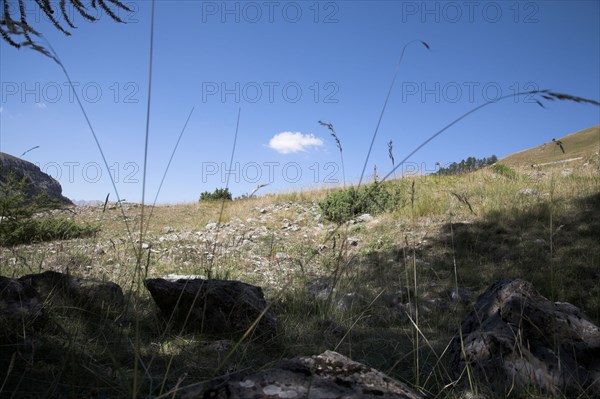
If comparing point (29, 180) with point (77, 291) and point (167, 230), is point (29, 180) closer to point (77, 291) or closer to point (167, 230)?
point (77, 291)

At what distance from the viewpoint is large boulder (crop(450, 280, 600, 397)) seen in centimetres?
181

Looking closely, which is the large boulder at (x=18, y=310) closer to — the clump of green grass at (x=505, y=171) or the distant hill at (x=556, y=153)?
the distant hill at (x=556, y=153)

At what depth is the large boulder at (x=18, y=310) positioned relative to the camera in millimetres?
2066

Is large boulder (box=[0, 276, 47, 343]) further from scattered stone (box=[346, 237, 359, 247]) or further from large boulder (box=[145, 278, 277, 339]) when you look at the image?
scattered stone (box=[346, 237, 359, 247])

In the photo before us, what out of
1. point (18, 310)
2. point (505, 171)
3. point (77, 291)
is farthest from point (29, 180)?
point (505, 171)

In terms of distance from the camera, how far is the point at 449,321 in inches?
141

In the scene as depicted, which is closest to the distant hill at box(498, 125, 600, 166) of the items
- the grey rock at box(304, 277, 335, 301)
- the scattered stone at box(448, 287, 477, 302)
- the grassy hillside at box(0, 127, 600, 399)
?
the grassy hillside at box(0, 127, 600, 399)

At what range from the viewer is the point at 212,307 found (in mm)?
2855

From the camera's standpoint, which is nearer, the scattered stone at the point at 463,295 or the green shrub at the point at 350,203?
the scattered stone at the point at 463,295

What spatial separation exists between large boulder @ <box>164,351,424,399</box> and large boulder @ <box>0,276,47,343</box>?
143 cm

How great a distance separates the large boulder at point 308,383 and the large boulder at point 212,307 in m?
1.50

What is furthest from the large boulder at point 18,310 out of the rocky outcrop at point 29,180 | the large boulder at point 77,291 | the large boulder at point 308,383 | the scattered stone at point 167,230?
the scattered stone at point 167,230

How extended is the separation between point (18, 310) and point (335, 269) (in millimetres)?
1926

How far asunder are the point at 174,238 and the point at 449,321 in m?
7.34
